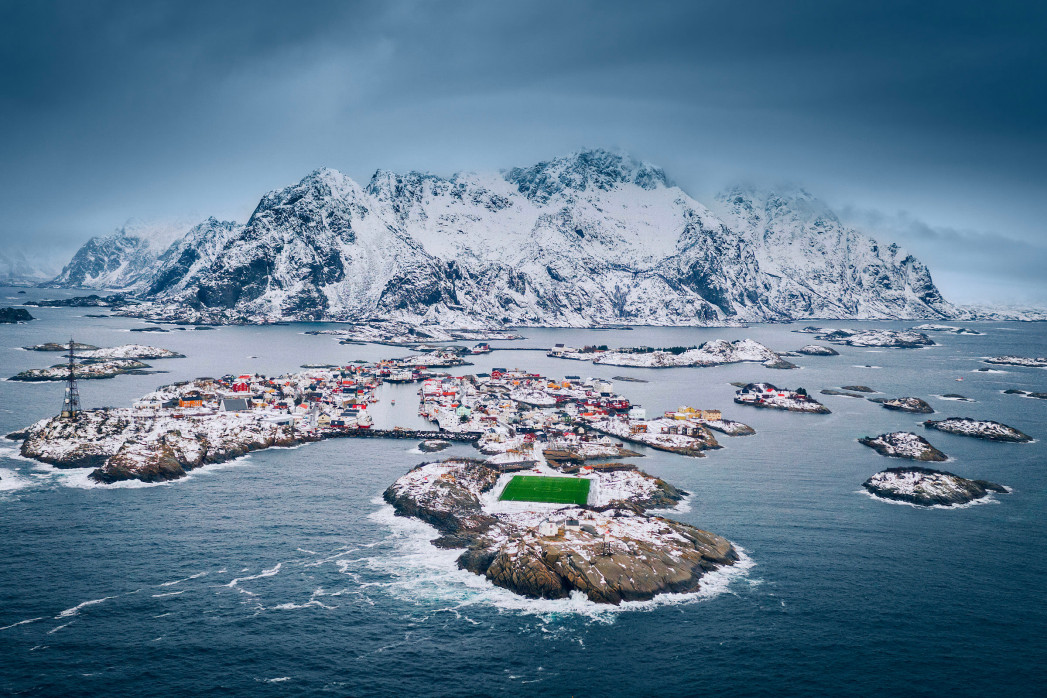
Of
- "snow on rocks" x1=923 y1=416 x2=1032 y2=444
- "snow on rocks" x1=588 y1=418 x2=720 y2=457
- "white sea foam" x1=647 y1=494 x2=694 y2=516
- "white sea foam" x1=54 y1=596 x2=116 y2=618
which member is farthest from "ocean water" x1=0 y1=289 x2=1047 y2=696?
"snow on rocks" x1=923 y1=416 x2=1032 y2=444

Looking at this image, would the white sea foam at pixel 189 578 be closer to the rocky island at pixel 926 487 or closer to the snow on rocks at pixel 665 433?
the snow on rocks at pixel 665 433

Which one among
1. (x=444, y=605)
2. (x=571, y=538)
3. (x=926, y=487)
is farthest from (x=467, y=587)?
(x=926, y=487)

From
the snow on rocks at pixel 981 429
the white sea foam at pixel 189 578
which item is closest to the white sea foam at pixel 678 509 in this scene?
the white sea foam at pixel 189 578

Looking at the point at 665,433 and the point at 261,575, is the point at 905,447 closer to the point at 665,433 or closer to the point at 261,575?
the point at 665,433

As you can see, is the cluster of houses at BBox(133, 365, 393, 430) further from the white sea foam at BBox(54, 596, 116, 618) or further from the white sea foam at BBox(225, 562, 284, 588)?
the white sea foam at BBox(54, 596, 116, 618)

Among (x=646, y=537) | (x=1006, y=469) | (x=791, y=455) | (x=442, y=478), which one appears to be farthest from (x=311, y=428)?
(x=1006, y=469)

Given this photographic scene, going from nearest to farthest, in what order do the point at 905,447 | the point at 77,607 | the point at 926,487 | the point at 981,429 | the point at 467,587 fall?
the point at 77,607 < the point at 467,587 < the point at 926,487 < the point at 905,447 < the point at 981,429
